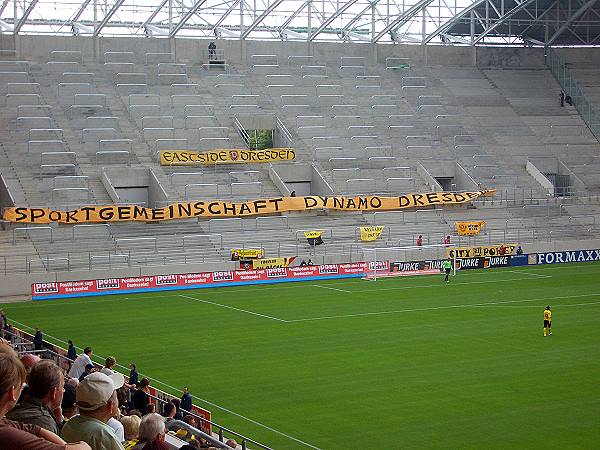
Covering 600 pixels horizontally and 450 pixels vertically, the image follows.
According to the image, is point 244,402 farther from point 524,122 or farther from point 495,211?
point 524,122

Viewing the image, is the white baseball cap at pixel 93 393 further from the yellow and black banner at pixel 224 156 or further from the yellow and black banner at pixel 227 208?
the yellow and black banner at pixel 224 156

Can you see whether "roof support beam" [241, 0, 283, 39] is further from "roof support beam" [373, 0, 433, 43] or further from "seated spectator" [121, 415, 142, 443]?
"seated spectator" [121, 415, 142, 443]

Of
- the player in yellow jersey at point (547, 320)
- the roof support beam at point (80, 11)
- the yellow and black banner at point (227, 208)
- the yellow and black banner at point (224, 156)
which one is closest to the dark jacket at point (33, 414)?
the player in yellow jersey at point (547, 320)

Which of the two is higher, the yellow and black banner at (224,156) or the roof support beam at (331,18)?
the roof support beam at (331,18)

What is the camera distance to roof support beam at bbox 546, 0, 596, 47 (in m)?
78.6

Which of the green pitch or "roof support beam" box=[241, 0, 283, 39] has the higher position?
"roof support beam" box=[241, 0, 283, 39]

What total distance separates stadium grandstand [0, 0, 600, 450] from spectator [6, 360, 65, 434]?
100ft

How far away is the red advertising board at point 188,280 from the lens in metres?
47.6

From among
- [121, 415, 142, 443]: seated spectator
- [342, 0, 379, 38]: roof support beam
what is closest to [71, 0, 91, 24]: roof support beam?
[342, 0, 379, 38]: roof support beam

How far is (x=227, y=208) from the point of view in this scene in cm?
6047

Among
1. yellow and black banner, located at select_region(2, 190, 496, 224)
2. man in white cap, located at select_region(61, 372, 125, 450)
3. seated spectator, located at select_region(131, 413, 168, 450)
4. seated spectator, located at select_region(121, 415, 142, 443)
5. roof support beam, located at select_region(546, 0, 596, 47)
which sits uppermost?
roof support beam, located at select_region(546, 0, 596, 47)

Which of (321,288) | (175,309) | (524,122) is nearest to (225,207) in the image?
(321,288)

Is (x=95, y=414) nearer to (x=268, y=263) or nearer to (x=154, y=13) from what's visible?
(x=268, y=263)

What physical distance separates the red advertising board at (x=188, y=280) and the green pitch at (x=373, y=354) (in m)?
1.35
